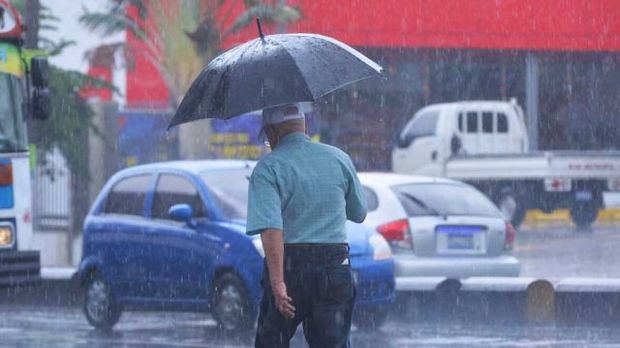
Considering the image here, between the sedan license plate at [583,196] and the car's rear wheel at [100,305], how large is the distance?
15609 millimetres

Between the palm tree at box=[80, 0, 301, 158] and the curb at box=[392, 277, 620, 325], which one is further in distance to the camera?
the palm tree at box=[80, 0, 301, 158]

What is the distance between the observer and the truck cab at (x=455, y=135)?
30.4m

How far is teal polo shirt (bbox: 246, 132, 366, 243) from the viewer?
6391mm

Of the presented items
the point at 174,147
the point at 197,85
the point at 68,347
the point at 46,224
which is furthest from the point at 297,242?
the point at 174,147

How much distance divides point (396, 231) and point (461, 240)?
2.32 feet

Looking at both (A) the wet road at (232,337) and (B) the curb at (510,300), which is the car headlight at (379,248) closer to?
(A) the wet road at (232,337)

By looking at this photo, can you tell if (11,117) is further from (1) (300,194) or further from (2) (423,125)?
(2) (423,125)

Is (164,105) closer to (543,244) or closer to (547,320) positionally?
(543,244)

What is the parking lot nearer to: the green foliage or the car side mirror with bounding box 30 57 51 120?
the car side mirror with bounding box 30 57 51 120

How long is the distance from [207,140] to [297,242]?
28.0 metres

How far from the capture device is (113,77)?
3872cm

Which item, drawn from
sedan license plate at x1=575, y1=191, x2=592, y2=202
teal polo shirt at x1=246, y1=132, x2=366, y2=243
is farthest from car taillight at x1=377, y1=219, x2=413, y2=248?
sedan license plate at x1=575, y1=191, x2=592, y2=202

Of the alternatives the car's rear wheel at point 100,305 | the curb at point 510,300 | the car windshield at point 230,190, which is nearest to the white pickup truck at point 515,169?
the curb at point 510,300

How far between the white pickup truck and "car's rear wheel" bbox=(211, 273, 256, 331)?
15.8 meters
